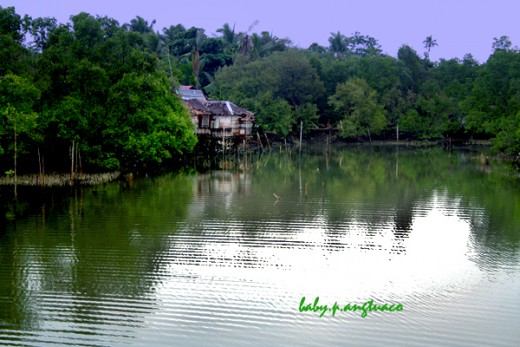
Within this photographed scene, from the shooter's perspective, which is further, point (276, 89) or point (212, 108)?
point (276, 89)

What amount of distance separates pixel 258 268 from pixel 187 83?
171 ft

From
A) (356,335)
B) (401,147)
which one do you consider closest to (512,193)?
(356,335)

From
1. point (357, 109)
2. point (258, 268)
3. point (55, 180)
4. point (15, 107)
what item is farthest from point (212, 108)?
point (258, 268)

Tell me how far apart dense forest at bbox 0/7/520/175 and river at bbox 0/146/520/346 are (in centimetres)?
446

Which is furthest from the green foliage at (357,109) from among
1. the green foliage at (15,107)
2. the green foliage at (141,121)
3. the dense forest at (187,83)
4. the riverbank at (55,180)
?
the green foliage at (15,107)

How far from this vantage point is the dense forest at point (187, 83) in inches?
1198

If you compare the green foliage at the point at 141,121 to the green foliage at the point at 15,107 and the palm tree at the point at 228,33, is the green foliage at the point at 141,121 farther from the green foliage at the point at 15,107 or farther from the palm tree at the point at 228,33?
the palm tree at the point at 228,33

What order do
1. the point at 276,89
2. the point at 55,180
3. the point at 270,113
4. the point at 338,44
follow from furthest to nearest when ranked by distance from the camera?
1. the point at 338,44
2. the point at 276,89
3. the point at 270,113
4. the point at 55,180

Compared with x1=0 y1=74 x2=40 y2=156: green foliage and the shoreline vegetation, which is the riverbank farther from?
x1=0 y1=74 x2=40 y2=156: green foliage

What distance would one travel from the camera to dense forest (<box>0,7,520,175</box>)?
30438 mm

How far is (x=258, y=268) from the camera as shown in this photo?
1559 cm

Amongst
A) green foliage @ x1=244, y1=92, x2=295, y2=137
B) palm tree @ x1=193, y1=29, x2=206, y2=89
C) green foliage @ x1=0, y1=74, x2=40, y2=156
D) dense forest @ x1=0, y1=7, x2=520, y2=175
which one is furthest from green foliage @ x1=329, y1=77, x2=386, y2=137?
green foliage @ x1=0, y1=74, x2=40, y2=156

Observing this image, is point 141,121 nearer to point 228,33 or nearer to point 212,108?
point 212,108

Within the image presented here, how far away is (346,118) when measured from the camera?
7056 centimetres
